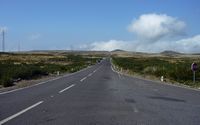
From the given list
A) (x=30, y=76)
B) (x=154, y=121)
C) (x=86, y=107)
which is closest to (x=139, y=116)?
(x=154, y=121)

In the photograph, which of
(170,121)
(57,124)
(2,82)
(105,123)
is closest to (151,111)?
(170,121)

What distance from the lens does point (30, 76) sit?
43.5 metres

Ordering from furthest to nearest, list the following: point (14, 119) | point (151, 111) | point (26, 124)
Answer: point (151, 111), point (14, 119), point (26, 124)

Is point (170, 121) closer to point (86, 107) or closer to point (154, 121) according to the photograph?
point (154, 121)

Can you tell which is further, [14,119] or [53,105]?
[53,105]

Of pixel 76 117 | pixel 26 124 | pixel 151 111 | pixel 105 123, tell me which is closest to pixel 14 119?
pixel 26 124

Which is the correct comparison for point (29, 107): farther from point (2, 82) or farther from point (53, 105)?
point (2, 82)

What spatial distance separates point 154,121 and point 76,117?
7.47 feet

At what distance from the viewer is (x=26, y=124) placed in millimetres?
10070

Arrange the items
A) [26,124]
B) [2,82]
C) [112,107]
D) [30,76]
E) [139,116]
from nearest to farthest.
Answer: [26,124] < [139,116] < [112,107] < [2,82] < [30,76]

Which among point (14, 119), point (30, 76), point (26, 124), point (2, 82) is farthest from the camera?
point (30, 76)

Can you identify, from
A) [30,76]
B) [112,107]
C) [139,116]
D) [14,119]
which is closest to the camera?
[14,119]

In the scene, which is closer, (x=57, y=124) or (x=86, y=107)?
(x=57, y=124)

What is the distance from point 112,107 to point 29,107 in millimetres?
2992
